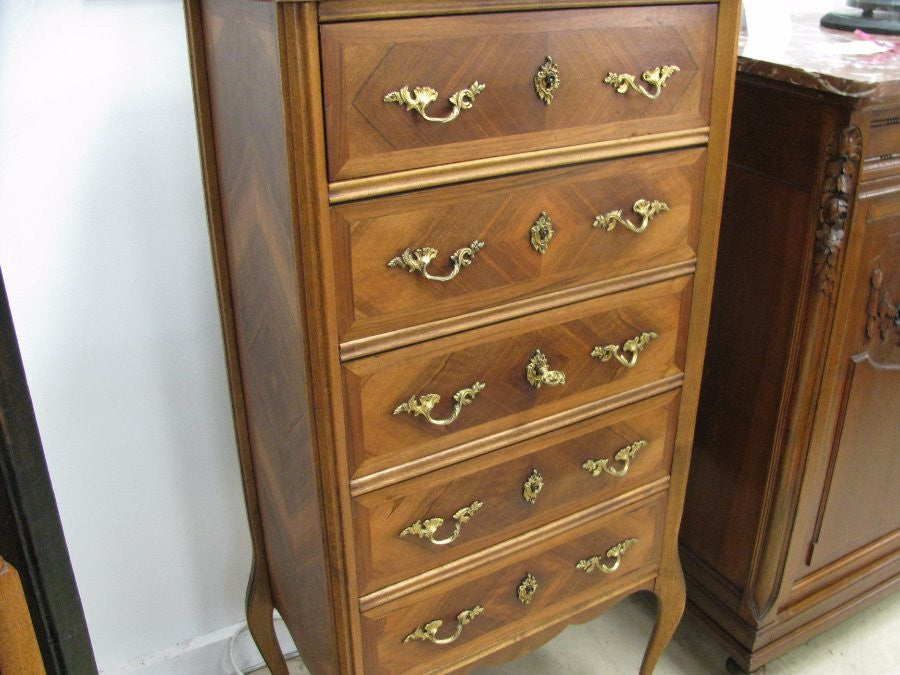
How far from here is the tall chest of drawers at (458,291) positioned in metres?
0.82

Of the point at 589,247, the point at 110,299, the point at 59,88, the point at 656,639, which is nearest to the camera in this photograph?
the point at 589,247

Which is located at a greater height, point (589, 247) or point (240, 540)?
point (589, 247)

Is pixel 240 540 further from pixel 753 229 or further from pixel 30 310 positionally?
pixel 753 229

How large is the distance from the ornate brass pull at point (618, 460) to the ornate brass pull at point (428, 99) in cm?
52

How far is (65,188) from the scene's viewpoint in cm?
114

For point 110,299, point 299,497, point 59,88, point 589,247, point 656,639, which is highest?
point 59,88

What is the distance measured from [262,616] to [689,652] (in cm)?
79

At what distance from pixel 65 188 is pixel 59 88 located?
130 millimetres

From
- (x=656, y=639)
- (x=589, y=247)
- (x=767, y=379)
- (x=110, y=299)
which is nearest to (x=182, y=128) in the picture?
(x=110, y=299)

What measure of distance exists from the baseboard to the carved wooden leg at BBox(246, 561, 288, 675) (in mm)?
158

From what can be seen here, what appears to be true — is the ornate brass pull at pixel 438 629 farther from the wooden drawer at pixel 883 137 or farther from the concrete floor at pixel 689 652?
the wooden drawer at pixel 883 137

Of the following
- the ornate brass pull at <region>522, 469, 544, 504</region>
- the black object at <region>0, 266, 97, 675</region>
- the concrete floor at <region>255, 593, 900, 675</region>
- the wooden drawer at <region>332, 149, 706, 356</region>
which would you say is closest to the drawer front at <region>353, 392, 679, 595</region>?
the ornate brass pull at <region>522, 469, 544, 504</region>

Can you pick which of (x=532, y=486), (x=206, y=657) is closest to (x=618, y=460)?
(x=532, y=486)

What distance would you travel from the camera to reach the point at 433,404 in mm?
955
